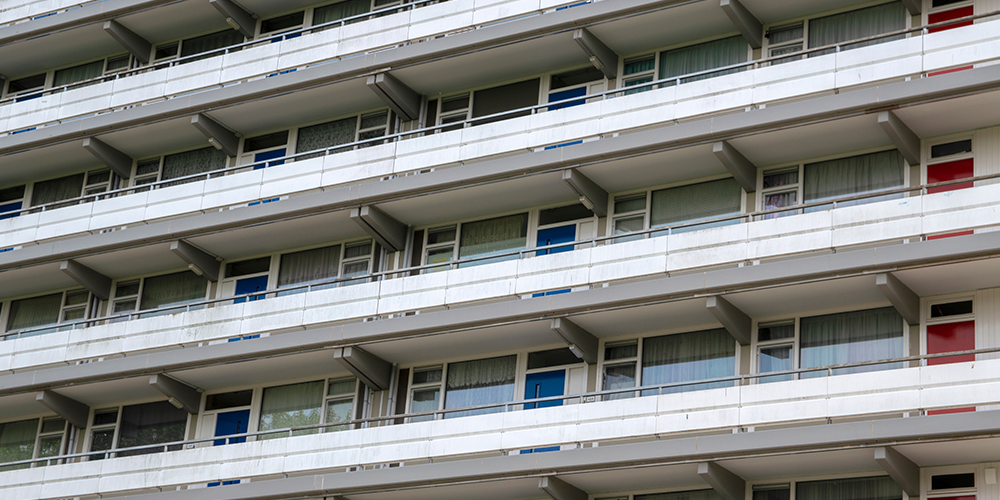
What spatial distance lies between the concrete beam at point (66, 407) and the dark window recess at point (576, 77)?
13.8 metres

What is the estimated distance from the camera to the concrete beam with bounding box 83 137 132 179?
33.4 meters

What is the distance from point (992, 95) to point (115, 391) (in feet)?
66.9

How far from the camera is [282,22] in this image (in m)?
34.1

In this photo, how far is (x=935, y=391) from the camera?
21781mm

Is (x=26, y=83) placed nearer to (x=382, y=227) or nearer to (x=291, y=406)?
(x=382, y=227)

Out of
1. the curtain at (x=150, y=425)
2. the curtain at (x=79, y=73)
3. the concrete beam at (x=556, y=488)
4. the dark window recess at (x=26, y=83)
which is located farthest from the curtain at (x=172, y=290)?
the concrete beam at (x=556, y=488)

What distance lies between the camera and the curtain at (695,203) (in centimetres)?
2664

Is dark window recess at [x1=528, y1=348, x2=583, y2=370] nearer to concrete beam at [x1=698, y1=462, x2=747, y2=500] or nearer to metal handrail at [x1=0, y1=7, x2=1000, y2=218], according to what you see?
concrete beam at [x1=698, y1=462, x2=747, y2=500]

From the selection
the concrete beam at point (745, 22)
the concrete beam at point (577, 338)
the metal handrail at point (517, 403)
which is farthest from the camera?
the concrete beam at point (745, 22)

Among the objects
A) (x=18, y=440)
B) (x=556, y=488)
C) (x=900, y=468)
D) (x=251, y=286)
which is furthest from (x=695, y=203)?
(x=18, y=440)

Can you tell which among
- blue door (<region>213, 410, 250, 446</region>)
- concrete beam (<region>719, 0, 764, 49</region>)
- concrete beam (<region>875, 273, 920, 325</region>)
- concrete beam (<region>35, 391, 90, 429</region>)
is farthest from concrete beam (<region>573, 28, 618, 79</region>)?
concrete beam (<region>35, 391, 90, 429</region>)

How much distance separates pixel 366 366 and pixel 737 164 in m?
8.99

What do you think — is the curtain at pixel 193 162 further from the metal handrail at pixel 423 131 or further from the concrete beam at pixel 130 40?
the concrete beam at pixel 130 40

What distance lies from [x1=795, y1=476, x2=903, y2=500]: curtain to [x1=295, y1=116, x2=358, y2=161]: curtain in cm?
1402
